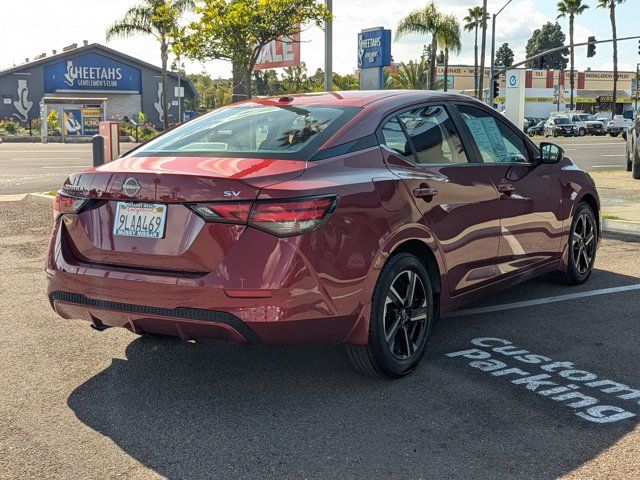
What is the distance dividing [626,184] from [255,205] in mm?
13877

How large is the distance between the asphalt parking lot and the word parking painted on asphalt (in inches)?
0.5

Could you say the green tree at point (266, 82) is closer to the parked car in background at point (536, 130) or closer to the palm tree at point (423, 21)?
the parked car in background at point (536, 130)

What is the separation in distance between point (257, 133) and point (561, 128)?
54.1 m

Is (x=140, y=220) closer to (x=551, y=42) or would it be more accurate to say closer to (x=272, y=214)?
(x=272, y=214)

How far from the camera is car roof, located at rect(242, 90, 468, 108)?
15.4 feet

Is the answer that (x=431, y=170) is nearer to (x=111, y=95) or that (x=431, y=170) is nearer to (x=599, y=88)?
(x=111, y=95)

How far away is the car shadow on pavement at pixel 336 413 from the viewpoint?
3.34 m

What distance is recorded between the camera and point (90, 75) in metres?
61.2

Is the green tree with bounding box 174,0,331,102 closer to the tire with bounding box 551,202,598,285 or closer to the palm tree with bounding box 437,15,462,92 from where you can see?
the tire with bounding box 551,202,598,285

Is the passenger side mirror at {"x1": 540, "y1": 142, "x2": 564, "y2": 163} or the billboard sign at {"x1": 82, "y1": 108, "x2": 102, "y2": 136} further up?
the billboard sign at {"x1": 82, "y1": 108, "x2": 102, "y2": 136}

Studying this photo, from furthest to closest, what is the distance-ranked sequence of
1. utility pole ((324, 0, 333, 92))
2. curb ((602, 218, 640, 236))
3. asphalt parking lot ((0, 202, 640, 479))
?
utility pole ((324, 0, 333, 92)) → curb ((602, 218, 640, 236)) → asphalt parking lot ((0, 202, 640, 479))

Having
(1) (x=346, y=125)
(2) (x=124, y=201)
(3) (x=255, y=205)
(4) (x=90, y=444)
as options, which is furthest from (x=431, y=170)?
(4) (x=90, y=444)

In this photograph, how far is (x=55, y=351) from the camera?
4.91 metres

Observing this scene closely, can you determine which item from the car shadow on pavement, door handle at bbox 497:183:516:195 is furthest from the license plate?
door handle at bbox 497:183:516:195
